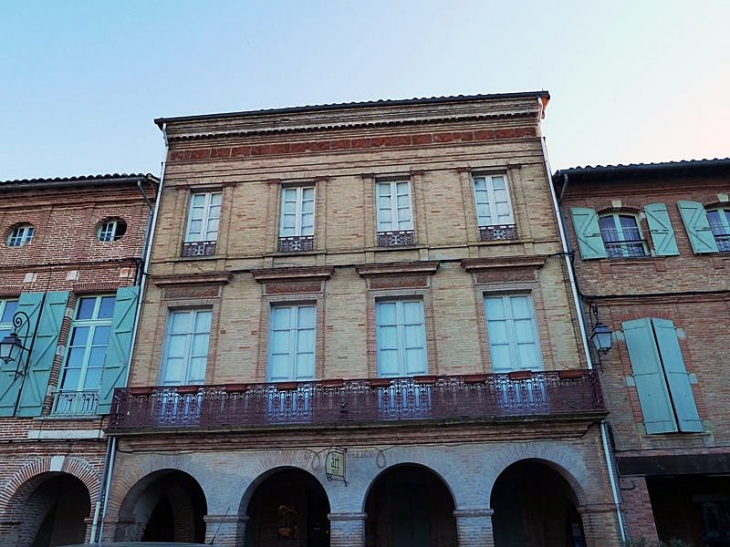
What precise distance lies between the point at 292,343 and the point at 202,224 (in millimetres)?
3778

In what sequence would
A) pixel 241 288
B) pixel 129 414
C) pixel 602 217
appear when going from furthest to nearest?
pixel 602 217 < pixel 241 288 < pixel 129 414

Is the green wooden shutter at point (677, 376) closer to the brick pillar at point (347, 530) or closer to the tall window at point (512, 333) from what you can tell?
the tall window at point (512, 333)

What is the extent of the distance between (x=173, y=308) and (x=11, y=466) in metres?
4.14

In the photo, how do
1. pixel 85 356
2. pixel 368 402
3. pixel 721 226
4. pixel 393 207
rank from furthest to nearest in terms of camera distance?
pixel 393 207, pixel 721 226, pixel 85 356, pixel 368 402

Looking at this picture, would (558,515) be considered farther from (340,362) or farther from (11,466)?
(11,466)

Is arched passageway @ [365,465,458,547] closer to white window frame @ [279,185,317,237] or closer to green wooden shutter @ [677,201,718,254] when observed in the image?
white window frame @ [279,185,317,237]

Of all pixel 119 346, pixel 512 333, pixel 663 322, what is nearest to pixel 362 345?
pixel 512 333

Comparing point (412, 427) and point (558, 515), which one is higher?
point (412, 427)

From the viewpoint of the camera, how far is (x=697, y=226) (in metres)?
11.6

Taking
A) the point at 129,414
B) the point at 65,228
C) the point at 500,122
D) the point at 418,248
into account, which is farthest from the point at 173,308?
the point at 500,122

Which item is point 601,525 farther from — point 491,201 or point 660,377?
point 491,201

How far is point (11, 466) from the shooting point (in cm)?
1004

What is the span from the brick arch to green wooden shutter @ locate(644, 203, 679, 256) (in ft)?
40.2

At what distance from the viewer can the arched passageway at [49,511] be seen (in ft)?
32.6
